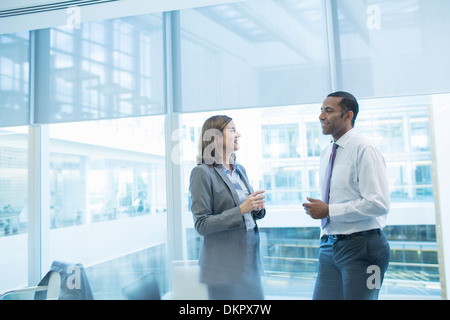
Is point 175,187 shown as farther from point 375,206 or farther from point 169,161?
point 375,206

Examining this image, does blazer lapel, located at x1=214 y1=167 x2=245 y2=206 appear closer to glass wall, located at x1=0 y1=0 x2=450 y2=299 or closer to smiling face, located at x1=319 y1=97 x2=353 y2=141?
smiling face, located at x1=319 y1=97 x2=353 y2=141

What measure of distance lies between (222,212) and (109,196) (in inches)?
65.9

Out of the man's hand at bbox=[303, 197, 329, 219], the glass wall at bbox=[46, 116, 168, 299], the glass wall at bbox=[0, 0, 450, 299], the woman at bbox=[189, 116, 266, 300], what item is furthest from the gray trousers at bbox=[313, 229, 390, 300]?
the glass wall at bbox=[46, 116, 168, 299]

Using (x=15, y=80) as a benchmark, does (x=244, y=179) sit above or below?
below

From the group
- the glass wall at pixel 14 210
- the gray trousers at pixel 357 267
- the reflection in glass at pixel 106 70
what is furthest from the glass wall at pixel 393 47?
the glass wall at pixel 14 210

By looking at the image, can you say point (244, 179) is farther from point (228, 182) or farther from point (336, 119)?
point (336, 119)

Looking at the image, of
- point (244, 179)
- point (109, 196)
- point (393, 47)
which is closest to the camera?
point (244, 179)

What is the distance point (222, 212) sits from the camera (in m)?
1.42

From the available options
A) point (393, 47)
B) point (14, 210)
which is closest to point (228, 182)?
point (393, 47)

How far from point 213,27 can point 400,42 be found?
1366 millimetres

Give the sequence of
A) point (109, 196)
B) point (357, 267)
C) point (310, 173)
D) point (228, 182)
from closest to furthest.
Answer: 1. point (357, 267)
2. point (228, 182)
3. point (310, 173)
4. point (109, 196)

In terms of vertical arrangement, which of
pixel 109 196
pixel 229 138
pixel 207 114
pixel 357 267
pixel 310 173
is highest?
pixel 207 114

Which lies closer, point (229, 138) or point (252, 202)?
point (252, 202)

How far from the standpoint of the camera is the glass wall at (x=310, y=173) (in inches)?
93.5
